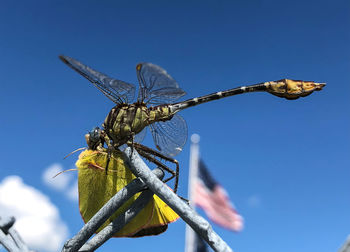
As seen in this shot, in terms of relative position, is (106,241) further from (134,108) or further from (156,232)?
(134,108)

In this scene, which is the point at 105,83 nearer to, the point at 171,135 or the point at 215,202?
the point at 171,135

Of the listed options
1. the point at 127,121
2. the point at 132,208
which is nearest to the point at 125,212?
the point at 132,208

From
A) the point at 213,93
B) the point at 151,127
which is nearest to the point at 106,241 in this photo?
the point at 151,127

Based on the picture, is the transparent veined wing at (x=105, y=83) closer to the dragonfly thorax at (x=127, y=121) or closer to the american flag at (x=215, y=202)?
the dragonfly thorax at (x=127, y=121)

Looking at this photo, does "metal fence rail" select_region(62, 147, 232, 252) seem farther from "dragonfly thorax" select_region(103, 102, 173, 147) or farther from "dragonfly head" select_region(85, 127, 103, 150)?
"dragonfly head" select_region(85, 127, 103, 150)

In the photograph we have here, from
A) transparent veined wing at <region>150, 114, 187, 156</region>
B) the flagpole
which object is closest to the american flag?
the flagpole

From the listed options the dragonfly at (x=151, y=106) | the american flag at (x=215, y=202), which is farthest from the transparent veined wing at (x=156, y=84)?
the american flag at (x=215, y=202)
